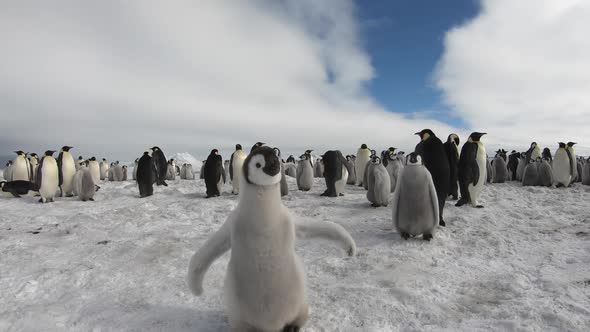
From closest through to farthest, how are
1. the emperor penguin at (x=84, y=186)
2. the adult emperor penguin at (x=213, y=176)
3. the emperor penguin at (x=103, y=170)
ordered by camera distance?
the emperor penguin at (x=84, y=186) → the adult emperor penguin at (x=213, y=176) → the emperor penguin at (x=103, y=170)

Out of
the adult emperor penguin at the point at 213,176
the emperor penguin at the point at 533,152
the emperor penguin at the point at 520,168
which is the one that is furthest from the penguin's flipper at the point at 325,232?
the emperor penguin at the point at 533,152

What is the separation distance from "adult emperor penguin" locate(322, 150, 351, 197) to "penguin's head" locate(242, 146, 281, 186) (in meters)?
7.90

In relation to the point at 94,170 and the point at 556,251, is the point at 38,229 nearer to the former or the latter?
the point at 556,251

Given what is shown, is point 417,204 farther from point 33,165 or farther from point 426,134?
point 33,165

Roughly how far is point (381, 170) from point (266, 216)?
20.8ft

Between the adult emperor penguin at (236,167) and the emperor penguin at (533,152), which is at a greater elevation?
the emperor penguin at (533,152)

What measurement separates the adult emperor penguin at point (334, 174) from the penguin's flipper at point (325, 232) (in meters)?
7.48

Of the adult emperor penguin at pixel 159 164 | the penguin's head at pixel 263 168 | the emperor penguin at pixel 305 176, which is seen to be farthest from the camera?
the adult emperor penguin at pixel 159 164

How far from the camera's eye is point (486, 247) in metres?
4.71

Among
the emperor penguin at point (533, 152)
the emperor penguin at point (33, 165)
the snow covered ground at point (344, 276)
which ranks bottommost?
the snow covered ground at point (344, 276)

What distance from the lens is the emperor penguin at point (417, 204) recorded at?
4.98 meters

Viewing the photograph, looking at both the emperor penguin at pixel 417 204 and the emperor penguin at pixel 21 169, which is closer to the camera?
the emperor penguin at pixel 417 204

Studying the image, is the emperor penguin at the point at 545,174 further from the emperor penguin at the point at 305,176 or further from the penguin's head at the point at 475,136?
the emperor penguin at the point at 305,176

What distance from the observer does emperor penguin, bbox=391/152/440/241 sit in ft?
16.3
